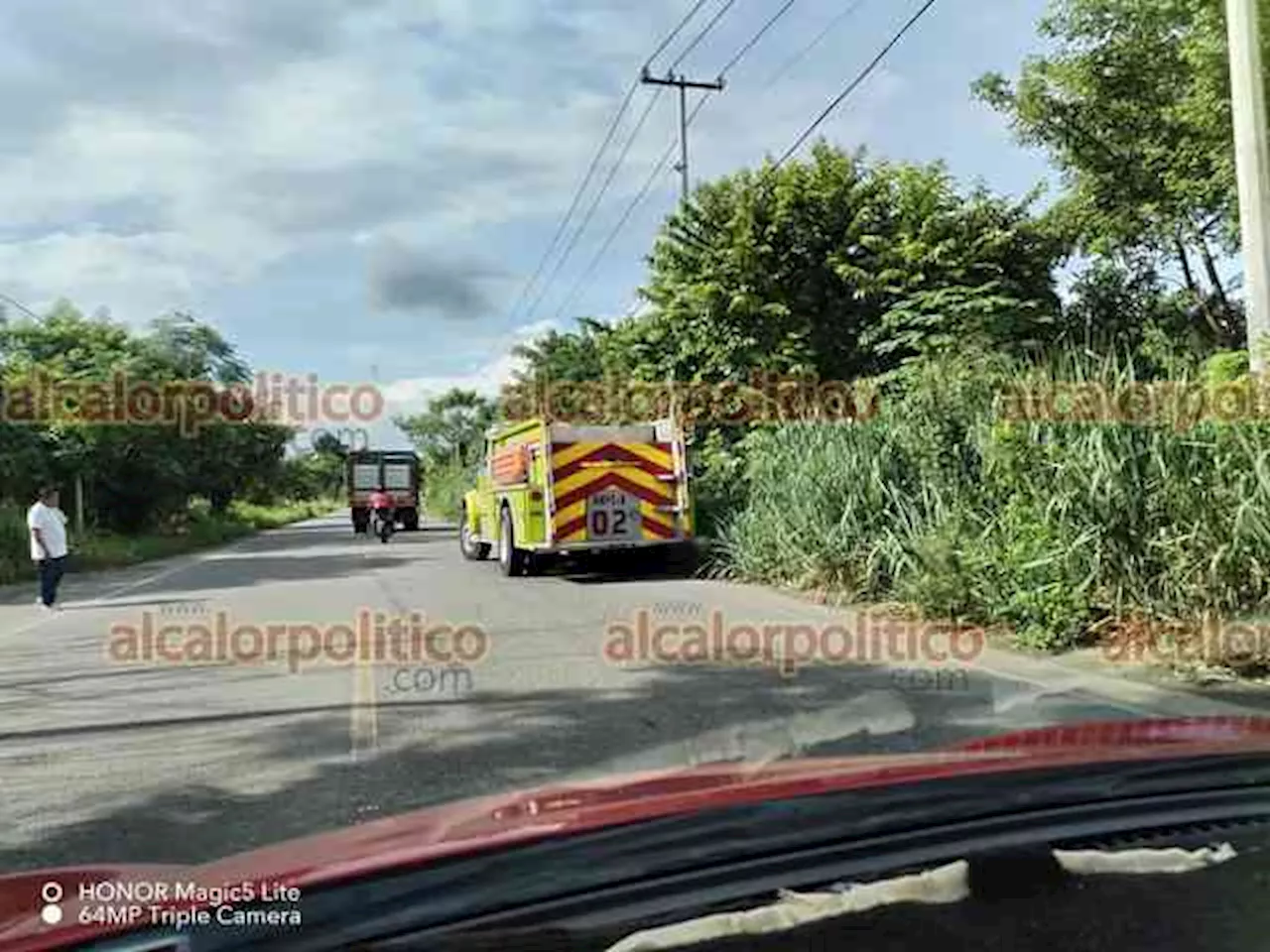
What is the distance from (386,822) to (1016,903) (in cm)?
129

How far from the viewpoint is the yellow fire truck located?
18375 mm

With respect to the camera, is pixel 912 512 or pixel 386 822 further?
pixel 912 512

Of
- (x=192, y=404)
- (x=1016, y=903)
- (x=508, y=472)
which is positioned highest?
(x=192, y=404)

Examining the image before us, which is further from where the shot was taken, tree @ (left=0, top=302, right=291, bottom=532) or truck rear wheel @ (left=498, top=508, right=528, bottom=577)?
tree @ (left=0, top=302, right=291, bottom=532)

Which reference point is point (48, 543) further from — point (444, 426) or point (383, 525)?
point (444, 426)

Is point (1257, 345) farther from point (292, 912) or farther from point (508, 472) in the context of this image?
point (508, 472)

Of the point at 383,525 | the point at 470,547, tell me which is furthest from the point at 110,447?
the point at 470,547

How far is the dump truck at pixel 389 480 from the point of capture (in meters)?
47.8

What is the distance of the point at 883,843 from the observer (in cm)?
202

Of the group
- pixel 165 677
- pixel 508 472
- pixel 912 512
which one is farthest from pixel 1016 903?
pixel 508 472

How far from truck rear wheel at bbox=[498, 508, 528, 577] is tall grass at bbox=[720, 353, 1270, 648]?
5.33 metres

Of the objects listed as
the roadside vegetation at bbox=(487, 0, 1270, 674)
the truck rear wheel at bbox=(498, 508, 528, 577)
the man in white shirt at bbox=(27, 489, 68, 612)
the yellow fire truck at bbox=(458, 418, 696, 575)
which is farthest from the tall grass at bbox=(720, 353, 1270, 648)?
the man in white shirt at bbox=(27, 489, 68, 612)
